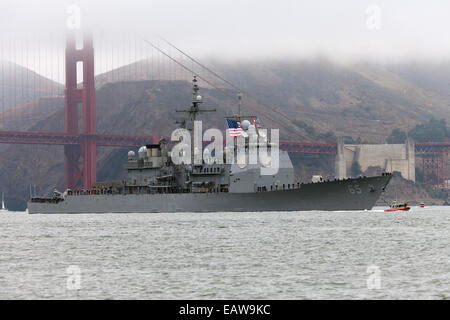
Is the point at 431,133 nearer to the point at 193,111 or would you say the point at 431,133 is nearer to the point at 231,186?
the point at 193,111

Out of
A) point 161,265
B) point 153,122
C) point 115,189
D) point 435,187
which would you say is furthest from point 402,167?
point 161,265

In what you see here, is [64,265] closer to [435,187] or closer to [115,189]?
[115,189]

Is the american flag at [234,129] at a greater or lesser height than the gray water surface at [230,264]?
greater

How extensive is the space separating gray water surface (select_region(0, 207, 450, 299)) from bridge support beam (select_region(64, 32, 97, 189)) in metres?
61.3

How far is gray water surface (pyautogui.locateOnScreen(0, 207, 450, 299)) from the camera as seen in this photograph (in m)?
20.0

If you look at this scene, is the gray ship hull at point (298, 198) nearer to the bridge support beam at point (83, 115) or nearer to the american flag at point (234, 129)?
the american flag at point (234, 129)

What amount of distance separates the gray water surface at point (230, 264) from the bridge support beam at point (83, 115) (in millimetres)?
61312

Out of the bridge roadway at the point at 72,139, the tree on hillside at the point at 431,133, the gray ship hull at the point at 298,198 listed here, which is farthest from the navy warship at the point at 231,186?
the tree on hillside at the point at 431,133

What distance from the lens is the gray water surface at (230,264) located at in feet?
65.5

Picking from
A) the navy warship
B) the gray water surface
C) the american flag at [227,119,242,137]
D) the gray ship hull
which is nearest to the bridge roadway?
the navy warship

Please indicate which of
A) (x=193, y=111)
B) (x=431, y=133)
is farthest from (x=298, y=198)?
(x=431, y=133)

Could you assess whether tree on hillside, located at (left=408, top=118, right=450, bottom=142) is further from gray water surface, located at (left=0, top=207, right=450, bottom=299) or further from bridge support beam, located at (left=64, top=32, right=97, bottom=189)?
gray water surface, located at (left=0, top=207, right=450, bottom=299)

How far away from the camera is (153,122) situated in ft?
567
